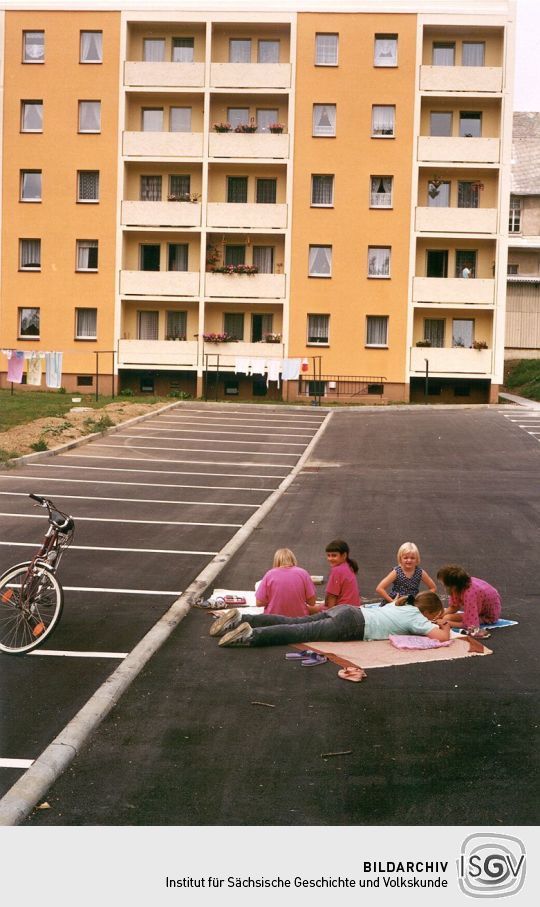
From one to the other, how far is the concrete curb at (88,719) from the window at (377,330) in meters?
34.4

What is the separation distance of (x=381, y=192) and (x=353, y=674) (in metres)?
40.0

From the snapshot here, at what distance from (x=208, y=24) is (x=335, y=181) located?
8424 millimetres

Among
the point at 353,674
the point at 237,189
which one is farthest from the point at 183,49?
the point at 353,674

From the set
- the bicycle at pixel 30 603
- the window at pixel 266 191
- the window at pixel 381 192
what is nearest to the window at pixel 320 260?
the window at pixel 381 192

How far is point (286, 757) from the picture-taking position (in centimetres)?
641

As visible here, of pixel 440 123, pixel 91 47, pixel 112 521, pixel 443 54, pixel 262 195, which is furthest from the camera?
pixel 262 195

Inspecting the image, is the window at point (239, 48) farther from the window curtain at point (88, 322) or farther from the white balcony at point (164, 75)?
the window curtain at point (88, 322)

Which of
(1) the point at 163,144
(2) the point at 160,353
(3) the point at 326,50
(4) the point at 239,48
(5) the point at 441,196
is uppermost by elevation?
(4) the point at 239,48

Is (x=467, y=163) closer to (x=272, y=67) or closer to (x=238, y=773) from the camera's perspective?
(x=272, y=67)

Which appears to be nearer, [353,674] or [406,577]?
[353,674]

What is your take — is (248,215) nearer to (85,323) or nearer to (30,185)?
(85,323)

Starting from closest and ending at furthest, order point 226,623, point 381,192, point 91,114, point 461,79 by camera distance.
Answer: point 226,623
point 461,79
point 381,192
point 91,114

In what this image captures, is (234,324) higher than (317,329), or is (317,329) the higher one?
(234,324)

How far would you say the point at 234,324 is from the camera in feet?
156
